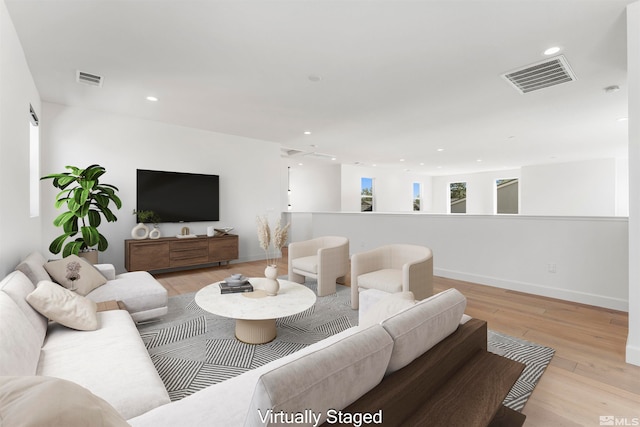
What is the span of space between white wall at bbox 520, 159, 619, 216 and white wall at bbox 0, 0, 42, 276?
38.6 ft

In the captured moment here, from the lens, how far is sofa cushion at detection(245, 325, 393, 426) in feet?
2.26

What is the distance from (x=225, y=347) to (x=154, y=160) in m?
3.76

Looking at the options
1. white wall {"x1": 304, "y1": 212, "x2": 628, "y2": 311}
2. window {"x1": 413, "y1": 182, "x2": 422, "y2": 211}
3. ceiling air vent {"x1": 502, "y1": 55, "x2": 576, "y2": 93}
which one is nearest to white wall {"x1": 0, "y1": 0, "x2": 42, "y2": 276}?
ceiling air vent {"x1": 502, "y1": 55, "x2": 576, "y2": 93}

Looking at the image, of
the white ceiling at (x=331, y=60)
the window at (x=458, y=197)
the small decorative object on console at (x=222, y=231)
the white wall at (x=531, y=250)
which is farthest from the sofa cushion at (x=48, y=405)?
the window at (x=458, y=197)

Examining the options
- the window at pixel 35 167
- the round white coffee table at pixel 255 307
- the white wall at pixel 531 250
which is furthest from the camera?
the window at pixel 35 167

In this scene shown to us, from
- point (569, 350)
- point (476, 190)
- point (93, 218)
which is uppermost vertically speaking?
point (476, 190)

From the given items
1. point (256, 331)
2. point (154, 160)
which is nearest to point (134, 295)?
point (256, 331)

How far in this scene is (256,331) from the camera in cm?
251

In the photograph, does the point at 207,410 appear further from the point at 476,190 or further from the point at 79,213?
the point at 476,190

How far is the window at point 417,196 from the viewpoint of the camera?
1216 cm

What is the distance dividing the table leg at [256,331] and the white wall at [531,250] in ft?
10.8

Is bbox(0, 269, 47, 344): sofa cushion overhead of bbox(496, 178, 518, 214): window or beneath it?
beneath

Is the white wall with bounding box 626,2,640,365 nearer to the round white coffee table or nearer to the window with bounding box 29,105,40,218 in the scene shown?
the round white coffee table

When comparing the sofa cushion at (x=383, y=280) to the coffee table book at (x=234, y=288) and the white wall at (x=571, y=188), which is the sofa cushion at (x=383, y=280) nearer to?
the coffee table book at (x=234, y=288)
